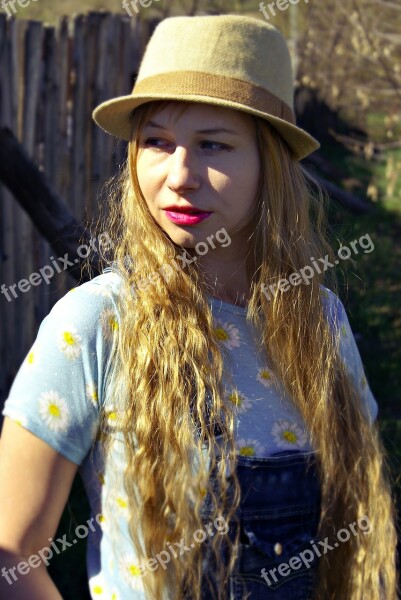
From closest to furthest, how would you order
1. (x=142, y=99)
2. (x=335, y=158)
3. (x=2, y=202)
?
(x=142, y=99) → (x=2, y=202) → (x=335, y=158)

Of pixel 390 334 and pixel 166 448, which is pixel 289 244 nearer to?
pixel 166 448

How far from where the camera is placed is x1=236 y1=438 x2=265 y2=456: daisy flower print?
5.36 ft

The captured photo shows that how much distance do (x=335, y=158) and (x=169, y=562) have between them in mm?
8976

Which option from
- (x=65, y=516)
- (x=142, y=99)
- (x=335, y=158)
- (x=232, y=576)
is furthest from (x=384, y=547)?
(x=335, y=158)

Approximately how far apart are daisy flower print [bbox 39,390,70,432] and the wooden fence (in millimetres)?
2181

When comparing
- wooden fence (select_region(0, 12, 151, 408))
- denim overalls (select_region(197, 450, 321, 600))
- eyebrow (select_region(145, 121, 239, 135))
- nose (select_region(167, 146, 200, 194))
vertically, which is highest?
wooden fence (select_region(0, 12, 151, 408))

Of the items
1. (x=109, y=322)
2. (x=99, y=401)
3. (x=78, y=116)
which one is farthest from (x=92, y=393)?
(x=78, y=116)

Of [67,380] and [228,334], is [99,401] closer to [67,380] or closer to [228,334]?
[67,380]

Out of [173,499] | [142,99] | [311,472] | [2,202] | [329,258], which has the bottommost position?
[311,472]

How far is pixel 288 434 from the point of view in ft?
5.59

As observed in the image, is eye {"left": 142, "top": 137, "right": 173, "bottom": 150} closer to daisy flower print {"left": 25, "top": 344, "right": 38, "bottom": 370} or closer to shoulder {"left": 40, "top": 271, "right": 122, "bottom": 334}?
shoulder {"left": 40, "top": 271, "right": 122, "bottom": 334}

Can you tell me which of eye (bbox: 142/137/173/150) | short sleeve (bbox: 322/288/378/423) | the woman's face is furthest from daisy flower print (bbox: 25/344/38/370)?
short sleeve (bbox: 322/288/378/423)

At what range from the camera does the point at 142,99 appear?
5.60 ft

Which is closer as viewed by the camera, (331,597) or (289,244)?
(331,597)
